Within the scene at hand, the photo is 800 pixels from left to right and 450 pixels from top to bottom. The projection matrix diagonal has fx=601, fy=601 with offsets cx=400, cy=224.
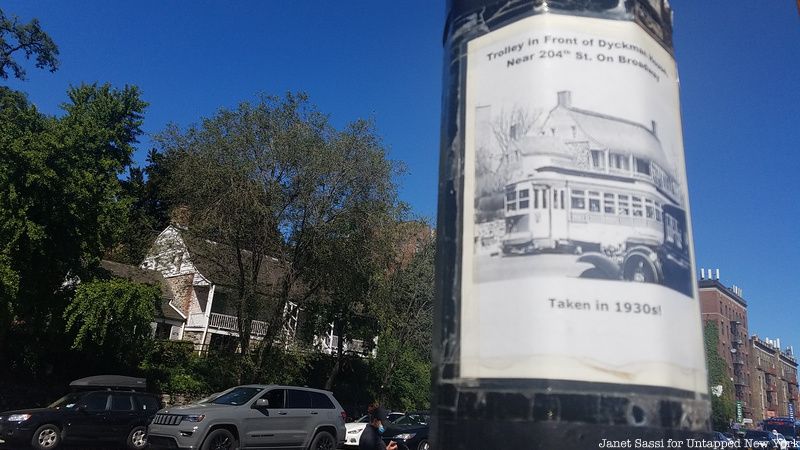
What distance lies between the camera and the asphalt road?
3084 millimetres

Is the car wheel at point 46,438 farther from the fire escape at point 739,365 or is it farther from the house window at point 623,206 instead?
the fire escape at point 739,365

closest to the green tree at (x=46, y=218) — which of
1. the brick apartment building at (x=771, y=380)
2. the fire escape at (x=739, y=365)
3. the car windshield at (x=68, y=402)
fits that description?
the car windshield at (x=68, y=402)

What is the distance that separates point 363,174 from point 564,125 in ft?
64.2

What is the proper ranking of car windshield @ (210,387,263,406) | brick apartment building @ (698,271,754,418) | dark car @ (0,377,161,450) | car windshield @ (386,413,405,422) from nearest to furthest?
car windshield @ (210,387,263,406) → dark car @ (0,377,161,450) → car windshield @ (386,413,405,422) → brick apartment building @ (698,271,754,418)

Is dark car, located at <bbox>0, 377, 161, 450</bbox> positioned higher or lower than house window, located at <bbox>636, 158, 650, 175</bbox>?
lower

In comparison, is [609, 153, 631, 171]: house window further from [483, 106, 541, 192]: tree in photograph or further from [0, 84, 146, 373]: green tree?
[0, 84, 146, 373]: green tree

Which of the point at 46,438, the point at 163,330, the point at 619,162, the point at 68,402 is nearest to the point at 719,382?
the point at 163,330

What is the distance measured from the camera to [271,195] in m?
21.3

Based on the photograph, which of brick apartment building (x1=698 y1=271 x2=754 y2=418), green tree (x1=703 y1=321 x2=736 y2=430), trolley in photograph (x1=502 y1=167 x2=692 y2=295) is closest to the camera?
trolley in photograph (x1=502 y1=167 x2=692 y2=295)

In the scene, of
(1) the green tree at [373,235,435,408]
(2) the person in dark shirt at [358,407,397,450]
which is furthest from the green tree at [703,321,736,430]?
(2) the person in dark shirt at [358,407,397,450]

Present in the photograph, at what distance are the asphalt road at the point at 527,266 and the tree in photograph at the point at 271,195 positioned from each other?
59.9 ft

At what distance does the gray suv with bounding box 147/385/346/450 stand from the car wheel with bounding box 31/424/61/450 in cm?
311

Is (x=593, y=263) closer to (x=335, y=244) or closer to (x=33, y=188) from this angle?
(x=335, y=244)

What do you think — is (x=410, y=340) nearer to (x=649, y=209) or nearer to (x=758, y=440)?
(x=758, y=440)
